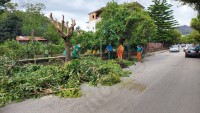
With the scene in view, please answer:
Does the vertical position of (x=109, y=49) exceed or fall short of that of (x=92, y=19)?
it falls short

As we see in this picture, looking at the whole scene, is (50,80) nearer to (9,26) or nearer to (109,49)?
(109,49)

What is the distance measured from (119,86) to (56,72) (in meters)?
2.79

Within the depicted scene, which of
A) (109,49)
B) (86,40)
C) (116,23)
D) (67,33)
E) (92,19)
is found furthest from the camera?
(92,19)

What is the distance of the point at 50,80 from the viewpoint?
1017 cm

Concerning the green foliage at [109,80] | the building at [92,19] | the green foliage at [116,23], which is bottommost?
the green foliage at [109,80]

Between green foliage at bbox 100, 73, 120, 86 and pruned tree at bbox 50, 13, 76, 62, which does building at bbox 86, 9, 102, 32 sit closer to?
pruned tree at bbox 50, 13, 76, 62

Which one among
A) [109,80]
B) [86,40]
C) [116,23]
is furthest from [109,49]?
[109,80]

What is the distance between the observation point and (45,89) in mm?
9547

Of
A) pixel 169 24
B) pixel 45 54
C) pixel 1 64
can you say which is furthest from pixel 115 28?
pixel 169 24

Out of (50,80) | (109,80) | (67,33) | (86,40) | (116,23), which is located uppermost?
(116,23)

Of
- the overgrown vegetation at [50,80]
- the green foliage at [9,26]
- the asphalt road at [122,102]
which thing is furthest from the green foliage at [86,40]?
the green foliage at [9,26]

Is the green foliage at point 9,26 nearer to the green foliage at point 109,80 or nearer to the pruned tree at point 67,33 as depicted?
the pruned tree at point 67,33

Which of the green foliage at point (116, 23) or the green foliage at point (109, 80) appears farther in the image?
the green foliage at point (116, 23)

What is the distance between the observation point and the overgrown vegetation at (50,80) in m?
8.98
